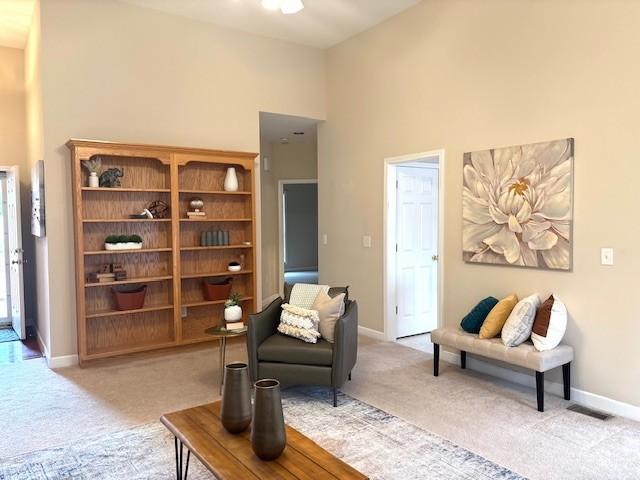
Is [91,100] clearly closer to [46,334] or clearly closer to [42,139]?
[42,139]

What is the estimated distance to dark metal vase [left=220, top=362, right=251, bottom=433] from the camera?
2.18m

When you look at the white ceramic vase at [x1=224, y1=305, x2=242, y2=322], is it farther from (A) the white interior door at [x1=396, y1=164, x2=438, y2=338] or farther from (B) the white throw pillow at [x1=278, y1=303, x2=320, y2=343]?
(A) the white interior door at [x1=396, y1=164, x2=438, y2=338]

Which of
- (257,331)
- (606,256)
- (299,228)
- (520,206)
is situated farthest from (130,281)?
(299,228)

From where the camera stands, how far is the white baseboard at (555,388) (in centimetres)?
339

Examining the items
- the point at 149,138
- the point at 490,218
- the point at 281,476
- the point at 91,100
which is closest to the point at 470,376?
the point at 490,218

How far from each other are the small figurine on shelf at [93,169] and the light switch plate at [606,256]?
431cm

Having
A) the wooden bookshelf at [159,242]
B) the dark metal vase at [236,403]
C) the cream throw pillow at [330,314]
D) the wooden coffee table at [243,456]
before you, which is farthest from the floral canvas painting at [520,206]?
the dark metal vase at [236,403]

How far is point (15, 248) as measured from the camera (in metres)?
5.77

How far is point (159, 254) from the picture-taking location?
5121 millimetres

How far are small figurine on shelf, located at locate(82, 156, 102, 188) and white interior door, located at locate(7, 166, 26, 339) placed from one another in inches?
65.1

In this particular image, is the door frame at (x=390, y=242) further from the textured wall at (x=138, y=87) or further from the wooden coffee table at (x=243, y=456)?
the wooden coffee table at (x=243, y=456)

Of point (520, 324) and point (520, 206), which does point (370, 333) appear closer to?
point (520, 324)

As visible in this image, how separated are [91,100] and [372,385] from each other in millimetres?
3738

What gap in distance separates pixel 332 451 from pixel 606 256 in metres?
2.35
